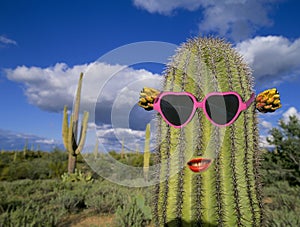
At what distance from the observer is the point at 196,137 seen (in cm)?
165

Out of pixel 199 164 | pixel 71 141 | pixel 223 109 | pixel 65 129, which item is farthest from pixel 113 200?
pixel 65 129

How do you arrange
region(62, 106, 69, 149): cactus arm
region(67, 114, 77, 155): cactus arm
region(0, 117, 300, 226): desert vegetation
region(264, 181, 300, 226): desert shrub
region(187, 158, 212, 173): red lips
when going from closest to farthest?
region(187, 158, 212, 173): red lips → region(264, 181, 300, 226): desert shrub → region(0, 117, 300, 226): desert vegetation → region(67, 114, 77, 155): cactus arm → region(62, 106, 69, 149): cactus arm

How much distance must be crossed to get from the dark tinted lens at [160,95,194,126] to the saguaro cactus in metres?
0.05

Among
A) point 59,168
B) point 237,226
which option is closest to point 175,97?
point 237,226

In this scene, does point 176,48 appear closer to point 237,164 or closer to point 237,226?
point 237,164

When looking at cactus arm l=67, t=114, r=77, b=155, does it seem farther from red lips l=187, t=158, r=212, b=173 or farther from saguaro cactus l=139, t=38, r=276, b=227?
red lips l=187, t=158, r=212, b=173

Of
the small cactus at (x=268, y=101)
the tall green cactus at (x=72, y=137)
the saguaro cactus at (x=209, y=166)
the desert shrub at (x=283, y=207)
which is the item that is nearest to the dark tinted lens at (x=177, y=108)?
the saguaro cactus at (x=209, y=166)

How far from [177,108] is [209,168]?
425 mm

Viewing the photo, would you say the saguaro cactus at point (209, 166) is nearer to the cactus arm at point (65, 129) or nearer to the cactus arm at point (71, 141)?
the cactus arm at point (71, 141)

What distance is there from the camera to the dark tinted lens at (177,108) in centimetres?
168

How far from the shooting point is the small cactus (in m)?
1.64

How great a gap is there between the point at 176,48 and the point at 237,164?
946 millimetres

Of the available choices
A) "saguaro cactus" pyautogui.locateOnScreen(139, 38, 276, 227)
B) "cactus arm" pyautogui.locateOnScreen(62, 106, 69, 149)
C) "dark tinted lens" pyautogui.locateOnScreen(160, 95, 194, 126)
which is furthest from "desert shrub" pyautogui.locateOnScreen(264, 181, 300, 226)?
"cactus arm" pyautogui.locateOnScreen(62, 106, 69, 149)

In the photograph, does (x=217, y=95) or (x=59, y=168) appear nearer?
(x=217, y=95)
